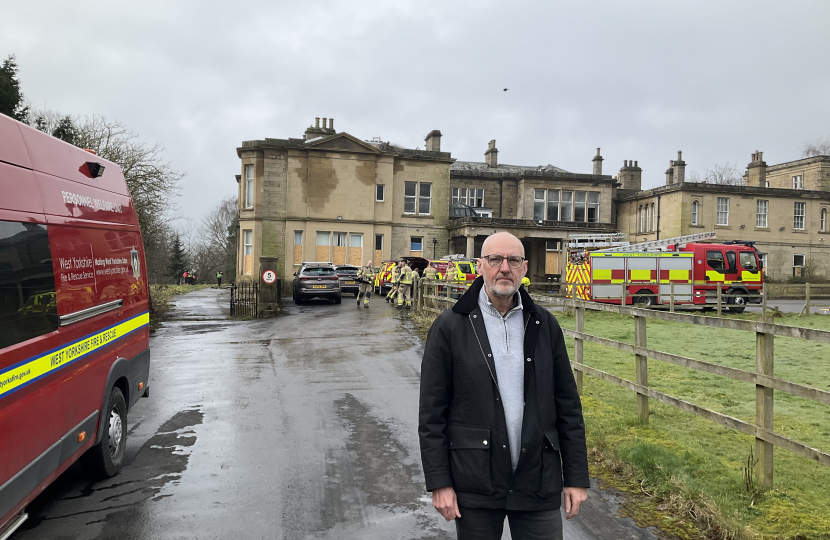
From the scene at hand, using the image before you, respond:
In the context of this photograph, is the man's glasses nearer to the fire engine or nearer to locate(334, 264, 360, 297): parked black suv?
the fire engine

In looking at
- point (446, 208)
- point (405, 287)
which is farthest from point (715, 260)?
point (446, 208)

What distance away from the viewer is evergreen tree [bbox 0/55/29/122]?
22.9 metres

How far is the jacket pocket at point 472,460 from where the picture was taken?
2859 millimetres

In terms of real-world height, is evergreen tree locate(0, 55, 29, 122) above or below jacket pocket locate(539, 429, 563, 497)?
above

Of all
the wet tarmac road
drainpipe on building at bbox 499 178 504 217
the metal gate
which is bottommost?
the wet tarmac road

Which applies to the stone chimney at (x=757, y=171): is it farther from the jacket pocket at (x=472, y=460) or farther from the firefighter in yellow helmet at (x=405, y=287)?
the jacket pocket at (x=472, y=460)

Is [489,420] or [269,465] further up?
[489,420]

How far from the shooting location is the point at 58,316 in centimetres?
445

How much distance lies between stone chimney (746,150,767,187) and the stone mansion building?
85 millimetres

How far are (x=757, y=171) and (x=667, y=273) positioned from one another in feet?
88.3

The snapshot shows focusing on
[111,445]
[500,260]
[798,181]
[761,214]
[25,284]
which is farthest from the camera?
[798,181]

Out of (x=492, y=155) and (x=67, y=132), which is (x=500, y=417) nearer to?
(x=67, y=132)

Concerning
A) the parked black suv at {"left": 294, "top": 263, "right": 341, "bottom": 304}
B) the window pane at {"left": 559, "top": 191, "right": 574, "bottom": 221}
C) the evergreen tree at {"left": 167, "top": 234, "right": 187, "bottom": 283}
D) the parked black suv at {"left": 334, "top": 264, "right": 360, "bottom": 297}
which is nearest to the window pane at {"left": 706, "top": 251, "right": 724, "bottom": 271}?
the parked black suv at {"left": 294, "top": 263, "right": 341, "bottom": 304}

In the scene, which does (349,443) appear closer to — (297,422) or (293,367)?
(297,422)
